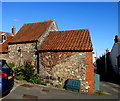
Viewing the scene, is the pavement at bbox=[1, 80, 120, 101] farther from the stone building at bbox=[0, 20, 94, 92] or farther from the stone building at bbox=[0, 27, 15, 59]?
the stone building at bbox=[0, 27, 15, 59]

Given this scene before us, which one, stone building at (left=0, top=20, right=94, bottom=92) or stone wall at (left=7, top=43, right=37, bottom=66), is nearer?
stone building at (left=0, top=20, right=94, bottom=92)

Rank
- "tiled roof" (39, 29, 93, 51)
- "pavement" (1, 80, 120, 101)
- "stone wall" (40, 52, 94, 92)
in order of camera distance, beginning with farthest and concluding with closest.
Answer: "tiled roof" (39, 29, 93, 51)
"stone wall" (40, 52, 94, 92)
"pavement" (1, 80, 120, 101)

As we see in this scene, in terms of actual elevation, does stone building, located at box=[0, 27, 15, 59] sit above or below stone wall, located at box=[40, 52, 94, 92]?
above

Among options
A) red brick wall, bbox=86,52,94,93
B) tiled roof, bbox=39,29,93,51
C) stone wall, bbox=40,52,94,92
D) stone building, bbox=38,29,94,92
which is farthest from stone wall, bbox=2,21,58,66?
red brick wall, bbox=86,52,94,93

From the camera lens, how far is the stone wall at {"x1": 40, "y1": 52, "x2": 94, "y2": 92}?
10162 millimetres

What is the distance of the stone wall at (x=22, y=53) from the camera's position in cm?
1262

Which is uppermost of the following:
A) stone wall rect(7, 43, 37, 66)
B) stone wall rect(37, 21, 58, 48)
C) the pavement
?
stone wall rect(37, 21, 58, 48)

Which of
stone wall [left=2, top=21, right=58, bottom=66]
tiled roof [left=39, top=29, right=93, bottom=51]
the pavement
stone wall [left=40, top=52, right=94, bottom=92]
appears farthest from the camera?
stone wall [left=2, top=21, right=58, bottom=66]

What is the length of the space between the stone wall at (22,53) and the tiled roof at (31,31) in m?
0.63

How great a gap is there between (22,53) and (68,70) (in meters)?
5.69

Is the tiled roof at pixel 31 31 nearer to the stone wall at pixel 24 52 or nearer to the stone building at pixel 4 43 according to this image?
the stone wall at pixel 24 52

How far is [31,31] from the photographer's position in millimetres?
15016

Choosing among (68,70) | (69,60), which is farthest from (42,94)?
(69,60)

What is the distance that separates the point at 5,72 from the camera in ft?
19.8
